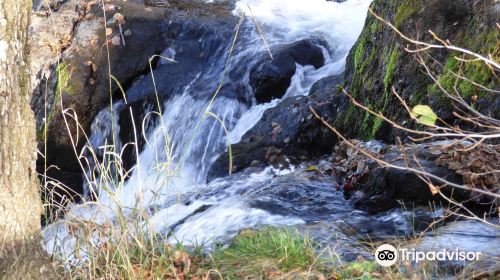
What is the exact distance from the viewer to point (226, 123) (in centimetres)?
890

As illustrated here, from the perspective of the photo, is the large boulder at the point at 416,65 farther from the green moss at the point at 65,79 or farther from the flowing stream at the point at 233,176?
the green moss at the point at 65,79

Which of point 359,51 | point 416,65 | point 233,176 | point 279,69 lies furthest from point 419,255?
point 279,69

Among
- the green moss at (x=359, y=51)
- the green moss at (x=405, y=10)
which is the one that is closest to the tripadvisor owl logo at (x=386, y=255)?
the green moss at (x=405, y=10)

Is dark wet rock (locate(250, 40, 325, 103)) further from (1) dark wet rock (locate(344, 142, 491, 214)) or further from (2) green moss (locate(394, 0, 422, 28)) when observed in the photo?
(1) dark wet rock (locate(344, 142, 491, 214))

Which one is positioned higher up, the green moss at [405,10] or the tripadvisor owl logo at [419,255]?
the green moss at [405,10]

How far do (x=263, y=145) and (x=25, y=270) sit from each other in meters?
4.65

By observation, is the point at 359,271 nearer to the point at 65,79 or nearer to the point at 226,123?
the point at 226,123

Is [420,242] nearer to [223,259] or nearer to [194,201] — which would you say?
[223,259]

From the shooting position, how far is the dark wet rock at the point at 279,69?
9.14 meters

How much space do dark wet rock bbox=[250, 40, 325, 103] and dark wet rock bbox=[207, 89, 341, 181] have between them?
2.41 ft

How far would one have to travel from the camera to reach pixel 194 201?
651cm

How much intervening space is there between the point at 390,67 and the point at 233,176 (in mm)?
1988

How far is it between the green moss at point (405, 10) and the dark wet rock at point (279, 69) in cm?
258

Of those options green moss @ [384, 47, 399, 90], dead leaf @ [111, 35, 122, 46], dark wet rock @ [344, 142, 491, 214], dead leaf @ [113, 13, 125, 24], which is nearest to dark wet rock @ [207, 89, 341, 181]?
green moss @ [384, 47, 399, 90]
